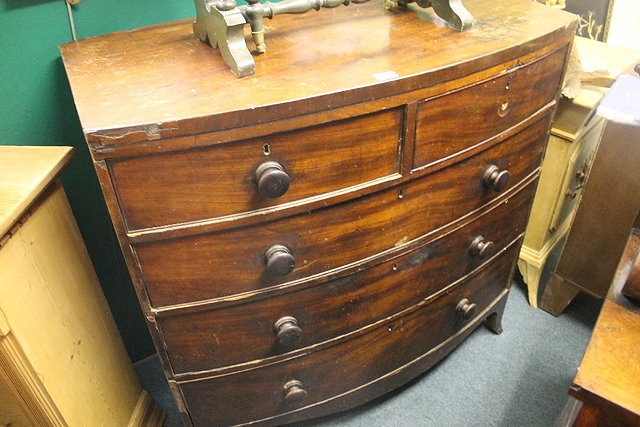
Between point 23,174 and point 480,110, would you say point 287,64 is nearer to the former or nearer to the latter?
point 480,110

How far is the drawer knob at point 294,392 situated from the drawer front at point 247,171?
0.50m

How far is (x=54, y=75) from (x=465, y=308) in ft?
3.88

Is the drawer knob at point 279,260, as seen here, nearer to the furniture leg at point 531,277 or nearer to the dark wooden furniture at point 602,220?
the dark wooden furniture at point 602,220

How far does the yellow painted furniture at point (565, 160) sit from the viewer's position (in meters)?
1.54

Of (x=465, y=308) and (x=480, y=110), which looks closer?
(x=480, y=110)

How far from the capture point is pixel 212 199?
82 centimetres

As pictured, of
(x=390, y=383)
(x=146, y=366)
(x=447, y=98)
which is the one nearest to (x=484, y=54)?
(x=447, y=98)

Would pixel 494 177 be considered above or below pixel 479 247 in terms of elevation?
above

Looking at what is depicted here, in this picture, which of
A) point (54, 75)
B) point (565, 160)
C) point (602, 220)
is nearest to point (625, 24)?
point (565, 160)

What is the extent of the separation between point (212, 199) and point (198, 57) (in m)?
0.31

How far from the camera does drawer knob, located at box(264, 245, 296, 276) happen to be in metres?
0.90

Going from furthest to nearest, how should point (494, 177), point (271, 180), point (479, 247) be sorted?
point (479, 247)
point (494, 177)
point (271, 180)

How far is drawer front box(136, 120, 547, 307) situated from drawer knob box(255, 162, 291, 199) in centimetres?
9

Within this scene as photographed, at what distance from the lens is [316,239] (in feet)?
3.13
